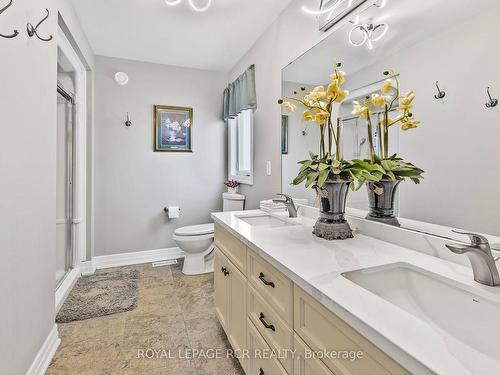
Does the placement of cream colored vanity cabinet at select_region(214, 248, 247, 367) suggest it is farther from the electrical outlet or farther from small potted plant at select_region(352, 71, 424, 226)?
the electrical outlet

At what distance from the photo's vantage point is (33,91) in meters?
1.39

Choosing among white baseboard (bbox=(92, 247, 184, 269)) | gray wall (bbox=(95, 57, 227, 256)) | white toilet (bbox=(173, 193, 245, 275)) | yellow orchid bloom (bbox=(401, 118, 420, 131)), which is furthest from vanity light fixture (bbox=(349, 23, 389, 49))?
white baseboard (bbox=(92, 247, 184, 269))

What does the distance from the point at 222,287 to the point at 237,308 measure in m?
0.30

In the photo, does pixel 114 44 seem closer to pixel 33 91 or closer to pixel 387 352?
pixel 33 91

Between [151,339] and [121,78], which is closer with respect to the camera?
[151,339]

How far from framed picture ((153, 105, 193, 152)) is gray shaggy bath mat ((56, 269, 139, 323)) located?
1.53 m

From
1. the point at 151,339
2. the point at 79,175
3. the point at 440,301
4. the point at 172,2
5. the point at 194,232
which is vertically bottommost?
the point at 151,339

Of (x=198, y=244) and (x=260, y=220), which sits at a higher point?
(x=260, y=220)

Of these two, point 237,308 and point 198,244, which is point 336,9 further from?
point 198,244

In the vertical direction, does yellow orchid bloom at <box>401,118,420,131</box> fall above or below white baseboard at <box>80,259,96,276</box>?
above

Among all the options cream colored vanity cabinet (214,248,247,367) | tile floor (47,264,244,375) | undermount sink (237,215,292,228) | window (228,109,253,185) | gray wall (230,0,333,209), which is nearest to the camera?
cream colored vanity cabinet (214,248,247,367)

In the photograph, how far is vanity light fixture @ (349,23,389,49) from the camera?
4.34 feet

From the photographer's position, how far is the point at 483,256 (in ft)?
2.45

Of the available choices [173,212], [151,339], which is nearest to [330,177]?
[151,339]
